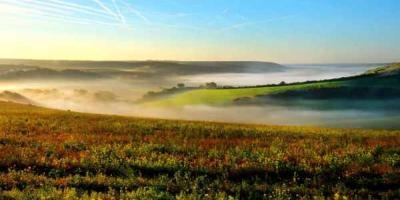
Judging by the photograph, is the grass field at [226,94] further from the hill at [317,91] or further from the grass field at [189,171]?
the grass field at [189,171]

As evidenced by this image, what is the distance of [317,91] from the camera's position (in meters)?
85.5

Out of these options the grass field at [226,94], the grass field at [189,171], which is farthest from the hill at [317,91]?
the grass field at [189,171]

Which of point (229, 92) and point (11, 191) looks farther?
point (229, 92)

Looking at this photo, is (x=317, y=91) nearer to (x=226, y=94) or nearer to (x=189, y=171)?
(x=226, y=94)

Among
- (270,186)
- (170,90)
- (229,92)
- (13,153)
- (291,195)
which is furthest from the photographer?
(170,90)

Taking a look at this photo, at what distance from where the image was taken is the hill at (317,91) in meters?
84.4

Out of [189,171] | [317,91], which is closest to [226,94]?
[317,91]

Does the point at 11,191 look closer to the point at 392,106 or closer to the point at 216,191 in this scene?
the point at 216,191

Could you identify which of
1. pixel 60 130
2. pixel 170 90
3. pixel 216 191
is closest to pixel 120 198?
pixel 216 191

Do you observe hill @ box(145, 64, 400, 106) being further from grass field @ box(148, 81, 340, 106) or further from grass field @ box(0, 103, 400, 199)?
grass field @ box(0, 103, 400, 199)

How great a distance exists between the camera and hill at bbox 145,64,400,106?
277 ft

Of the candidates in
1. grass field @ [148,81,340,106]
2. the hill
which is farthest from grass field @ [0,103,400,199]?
grass field @ [148,81,340,106]

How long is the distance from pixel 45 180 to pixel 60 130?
16.7m

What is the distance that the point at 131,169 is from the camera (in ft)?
58.0
